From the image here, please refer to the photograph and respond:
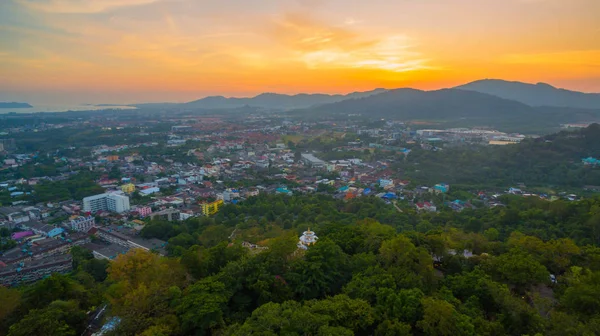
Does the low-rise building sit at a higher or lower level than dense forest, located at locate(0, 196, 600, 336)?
lower

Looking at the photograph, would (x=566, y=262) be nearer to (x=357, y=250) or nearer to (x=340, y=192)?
(x=357, y=250)

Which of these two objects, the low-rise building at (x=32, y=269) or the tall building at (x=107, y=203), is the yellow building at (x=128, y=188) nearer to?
the tall building at (x=107, y=203)

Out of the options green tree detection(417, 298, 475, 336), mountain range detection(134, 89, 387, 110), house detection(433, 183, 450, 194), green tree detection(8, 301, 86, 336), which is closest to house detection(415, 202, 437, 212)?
house detection(433, 183, 450, 194)

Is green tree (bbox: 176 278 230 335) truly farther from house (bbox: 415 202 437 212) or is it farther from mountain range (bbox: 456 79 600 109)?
mountain range (bbox: 456 79 600 109)

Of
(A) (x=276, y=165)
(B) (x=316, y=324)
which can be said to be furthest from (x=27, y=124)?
(B) (x=316, y=324)

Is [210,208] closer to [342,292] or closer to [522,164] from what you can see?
[342,292]

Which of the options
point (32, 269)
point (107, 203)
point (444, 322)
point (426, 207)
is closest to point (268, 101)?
point (107, 203)
